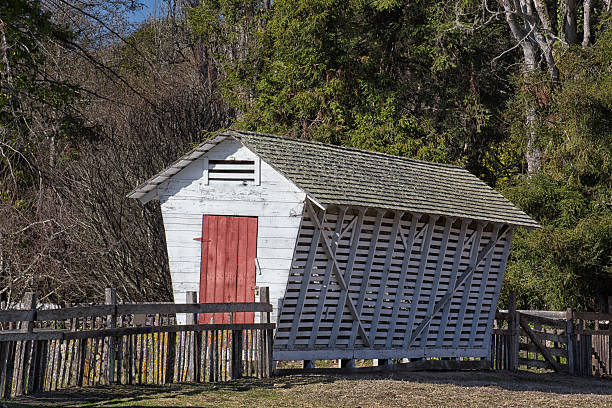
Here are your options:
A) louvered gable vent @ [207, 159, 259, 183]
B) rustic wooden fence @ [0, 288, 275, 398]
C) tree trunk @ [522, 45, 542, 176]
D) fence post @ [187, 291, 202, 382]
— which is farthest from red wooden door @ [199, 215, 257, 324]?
tree trunk @ [522, 45, 542, 176]

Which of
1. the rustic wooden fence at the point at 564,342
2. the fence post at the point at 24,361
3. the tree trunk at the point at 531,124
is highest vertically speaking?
the tree trunk at the point at 531,124

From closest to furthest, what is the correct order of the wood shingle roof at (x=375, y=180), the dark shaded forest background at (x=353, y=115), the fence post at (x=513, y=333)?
the wood shingle roof at (x=375, y=180), the fence post at (x=513, y=333), the dark shaded forest background at (x=353, y=115)

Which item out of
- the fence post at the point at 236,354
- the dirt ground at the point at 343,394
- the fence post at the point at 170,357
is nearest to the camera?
the dirt ground at the point at 343,394

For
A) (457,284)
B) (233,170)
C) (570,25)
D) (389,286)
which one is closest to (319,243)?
(233,170)

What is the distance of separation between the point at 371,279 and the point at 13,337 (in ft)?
23.9

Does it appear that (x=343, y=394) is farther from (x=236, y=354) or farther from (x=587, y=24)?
(x=587, y=24)

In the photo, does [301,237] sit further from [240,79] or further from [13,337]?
[240,79]

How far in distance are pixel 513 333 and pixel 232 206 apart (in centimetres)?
700

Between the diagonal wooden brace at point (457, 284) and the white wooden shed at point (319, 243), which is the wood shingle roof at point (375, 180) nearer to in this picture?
the white wooden shed at point (319, 243)

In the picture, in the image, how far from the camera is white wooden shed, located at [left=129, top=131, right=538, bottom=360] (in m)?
14.6

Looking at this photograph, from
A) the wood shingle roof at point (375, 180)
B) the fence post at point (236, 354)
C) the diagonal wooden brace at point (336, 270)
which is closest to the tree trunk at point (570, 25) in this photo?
the wood shingle roof at point (375, 180)

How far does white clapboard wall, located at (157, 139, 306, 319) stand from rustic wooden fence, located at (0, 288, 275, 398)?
0.84 meters

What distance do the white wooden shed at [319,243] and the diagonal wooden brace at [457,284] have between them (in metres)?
0.03

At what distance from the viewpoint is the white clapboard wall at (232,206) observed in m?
14.5
